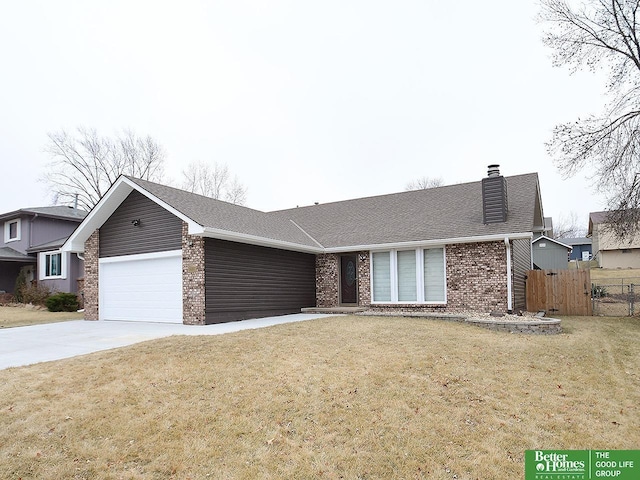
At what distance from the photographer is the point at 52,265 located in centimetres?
2230

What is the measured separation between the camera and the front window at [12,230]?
937 inches

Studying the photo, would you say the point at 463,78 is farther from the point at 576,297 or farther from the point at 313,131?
the point at 313,131

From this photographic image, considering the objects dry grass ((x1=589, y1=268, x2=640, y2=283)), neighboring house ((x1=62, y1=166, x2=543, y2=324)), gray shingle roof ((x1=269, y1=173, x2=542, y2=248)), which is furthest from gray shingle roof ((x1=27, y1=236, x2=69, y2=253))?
dry grass ((x1=589, y1=268, x2=640, y2=283))

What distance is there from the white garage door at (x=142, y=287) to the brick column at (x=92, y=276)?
8.5 inches

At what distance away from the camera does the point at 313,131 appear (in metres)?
23.8

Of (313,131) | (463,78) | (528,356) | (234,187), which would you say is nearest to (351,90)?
(463,78)

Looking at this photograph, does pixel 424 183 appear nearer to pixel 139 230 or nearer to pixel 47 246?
pixel 47 246

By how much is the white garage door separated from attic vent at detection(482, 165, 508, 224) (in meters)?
9.68

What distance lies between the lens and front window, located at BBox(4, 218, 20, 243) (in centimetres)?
2379

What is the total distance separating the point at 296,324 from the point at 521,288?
8.31 meters

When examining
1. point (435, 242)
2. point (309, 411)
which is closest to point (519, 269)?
point (435, 242)

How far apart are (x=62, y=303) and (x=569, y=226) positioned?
2688 inches

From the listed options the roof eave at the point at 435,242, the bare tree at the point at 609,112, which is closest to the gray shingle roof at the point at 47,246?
the roof eave at the point at 435,242

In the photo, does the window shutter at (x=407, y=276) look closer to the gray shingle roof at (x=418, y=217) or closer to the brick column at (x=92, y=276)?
the gray shingle roof at (x=418, y=217)
